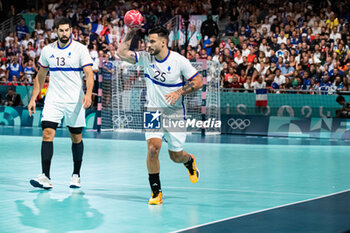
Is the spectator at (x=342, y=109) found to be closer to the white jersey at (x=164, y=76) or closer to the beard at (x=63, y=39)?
the white jersey at (x=164, y=76)

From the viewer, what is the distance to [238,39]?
23375 millimetres

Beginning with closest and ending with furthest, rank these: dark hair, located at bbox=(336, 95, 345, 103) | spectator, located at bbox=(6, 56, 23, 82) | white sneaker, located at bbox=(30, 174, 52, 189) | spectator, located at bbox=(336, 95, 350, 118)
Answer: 1. white sneaker, located at bbox=(30, 174, 52, 189)
2. spectator, located at bbox=(336, 95, 350, 118)
3. dark hair, located at bbox=(336, 95, 345, 103)
4. spectator, located at bbox=(6, 56, 23, 82)

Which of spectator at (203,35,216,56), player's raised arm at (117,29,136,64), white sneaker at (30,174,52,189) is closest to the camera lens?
player's raised arm at (117,29,136,64)

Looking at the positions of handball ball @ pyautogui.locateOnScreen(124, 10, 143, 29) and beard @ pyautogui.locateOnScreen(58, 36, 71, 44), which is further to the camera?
beard @ pyautogui.locateOnScreen(58, 36, 71, 44)

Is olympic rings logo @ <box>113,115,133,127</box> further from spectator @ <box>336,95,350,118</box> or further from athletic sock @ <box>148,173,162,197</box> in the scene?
athletic sock @ <box>148,173,162,197</box>

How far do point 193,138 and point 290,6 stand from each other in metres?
8.56

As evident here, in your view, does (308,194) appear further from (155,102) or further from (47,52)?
(47,52)

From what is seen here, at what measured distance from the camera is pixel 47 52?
28.9ft

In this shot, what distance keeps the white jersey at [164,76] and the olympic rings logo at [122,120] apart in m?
12.4

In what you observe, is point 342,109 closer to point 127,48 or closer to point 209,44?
point 209,44

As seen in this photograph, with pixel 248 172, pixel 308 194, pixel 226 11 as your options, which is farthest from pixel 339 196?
pixel 226 11

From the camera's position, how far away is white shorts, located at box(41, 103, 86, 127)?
869cm

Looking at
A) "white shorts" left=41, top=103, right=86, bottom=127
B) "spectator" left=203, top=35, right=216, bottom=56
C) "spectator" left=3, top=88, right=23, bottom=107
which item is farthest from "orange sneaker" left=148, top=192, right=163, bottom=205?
"spectator" left=203, top=35, right=216, bottom=56

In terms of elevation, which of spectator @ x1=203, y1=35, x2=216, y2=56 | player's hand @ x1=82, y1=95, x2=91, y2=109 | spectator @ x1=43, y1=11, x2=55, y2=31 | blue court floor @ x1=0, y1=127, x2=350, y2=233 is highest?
spectator @ x1=43, y1=11, x2=55, y2=31
